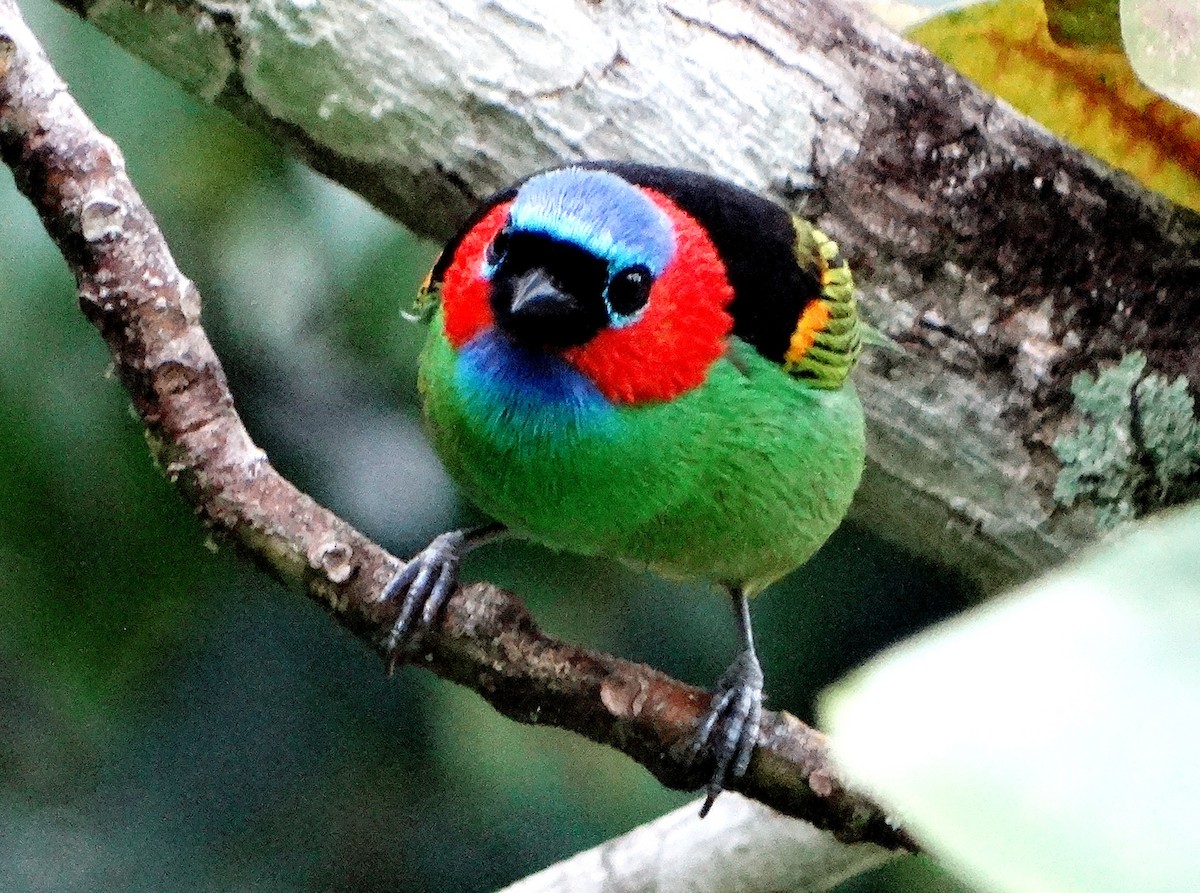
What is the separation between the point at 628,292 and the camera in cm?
134

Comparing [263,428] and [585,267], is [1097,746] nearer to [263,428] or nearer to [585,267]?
[585,267]

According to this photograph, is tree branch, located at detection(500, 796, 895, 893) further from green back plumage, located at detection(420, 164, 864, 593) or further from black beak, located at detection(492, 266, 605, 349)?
black beak, located at detection(492, 266, 605, 349)

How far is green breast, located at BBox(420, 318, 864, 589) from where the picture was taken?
137 centimetres

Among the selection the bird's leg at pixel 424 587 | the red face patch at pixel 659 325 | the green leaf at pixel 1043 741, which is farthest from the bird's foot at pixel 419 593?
the green leaf at pixel 1043 741

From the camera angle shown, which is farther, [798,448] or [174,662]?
[174,662]

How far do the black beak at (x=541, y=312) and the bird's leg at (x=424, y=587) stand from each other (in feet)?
0.91

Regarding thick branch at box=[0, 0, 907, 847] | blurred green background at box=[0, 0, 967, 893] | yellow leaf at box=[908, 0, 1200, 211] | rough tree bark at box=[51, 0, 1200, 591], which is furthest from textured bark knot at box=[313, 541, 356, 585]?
yellow leaf at box=[908, 0, 1200, 211]

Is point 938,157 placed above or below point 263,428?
above

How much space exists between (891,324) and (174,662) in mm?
1288

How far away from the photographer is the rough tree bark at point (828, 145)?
5.75 ft

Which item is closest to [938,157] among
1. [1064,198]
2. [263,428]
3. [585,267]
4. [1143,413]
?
[1064,198]

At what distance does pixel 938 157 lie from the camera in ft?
5.88

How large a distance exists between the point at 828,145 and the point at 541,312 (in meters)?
0.69

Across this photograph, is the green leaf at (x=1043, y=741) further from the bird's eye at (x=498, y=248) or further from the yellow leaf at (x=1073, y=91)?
the yellow leaf at (x=1073, y=91)
